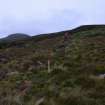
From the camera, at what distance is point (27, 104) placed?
921 cm

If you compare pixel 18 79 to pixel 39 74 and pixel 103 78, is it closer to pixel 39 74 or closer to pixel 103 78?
pixel 39 74

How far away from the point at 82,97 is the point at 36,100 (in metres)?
1.48

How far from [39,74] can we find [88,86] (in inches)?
173

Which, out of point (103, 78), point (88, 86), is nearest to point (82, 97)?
point (88, 86)

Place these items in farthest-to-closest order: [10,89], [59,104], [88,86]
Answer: [10,89]
[88,86]
[59,104]

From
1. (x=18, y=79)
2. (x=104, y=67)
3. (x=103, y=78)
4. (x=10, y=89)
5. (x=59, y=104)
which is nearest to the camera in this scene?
(x=59, y=104)

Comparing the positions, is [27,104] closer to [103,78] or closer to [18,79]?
[103,78]

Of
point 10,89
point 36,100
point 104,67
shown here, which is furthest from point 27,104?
point 104,67

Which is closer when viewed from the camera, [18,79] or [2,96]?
[2,96]

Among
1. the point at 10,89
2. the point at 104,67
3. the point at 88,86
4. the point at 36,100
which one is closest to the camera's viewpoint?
the point at 36,100

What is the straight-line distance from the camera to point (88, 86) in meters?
10.2

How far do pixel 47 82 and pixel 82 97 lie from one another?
3.14m

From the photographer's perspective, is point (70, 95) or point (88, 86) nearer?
point (70, 95)

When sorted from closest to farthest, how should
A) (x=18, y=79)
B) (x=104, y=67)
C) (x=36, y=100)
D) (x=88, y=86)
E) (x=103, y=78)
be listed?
(x=36, y=100)
(x=88, y=86)
(x=103, y=78)
(x=104, y=67)
(x=18, y=79)
